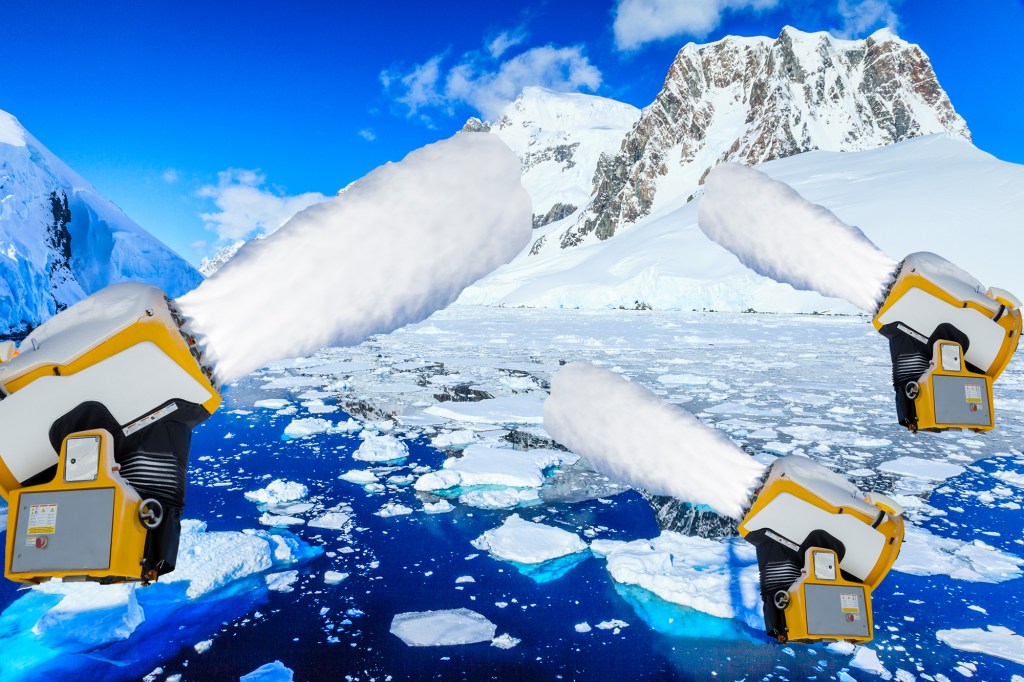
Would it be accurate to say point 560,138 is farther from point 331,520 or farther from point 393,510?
point 331,520

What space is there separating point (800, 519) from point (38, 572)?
1.39 m

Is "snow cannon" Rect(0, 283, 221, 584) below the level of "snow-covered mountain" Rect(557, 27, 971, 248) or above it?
below

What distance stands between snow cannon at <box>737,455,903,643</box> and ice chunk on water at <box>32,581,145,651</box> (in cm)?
272

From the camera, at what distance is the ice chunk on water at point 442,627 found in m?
2.37

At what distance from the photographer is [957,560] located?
290cm

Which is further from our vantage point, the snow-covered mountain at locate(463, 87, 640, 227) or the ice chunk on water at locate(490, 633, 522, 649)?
the snow-covered mountain at locate(463, 87, 640, 227)

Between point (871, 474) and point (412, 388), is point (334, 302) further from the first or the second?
point (412, 388)

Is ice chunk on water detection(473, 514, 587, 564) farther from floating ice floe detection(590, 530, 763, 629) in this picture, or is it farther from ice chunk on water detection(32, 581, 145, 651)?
ice chunk on water detection(32, 581, 145, 651)

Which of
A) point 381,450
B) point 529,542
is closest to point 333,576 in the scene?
point 529,542

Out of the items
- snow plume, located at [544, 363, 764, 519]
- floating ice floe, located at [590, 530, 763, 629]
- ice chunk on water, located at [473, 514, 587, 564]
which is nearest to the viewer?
snow plume, located at [544, 363, 764, 519]

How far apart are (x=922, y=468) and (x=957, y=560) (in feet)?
5.58

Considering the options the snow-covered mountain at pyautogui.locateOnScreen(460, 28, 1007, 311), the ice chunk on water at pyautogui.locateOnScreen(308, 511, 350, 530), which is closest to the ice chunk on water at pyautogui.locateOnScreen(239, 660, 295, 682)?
the ice chunk on water at pyautogui.locateOnScreen(308, 511, 350, 530)

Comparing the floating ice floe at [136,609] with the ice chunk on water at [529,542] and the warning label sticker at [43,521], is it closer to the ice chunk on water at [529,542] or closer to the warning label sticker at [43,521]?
the ice chunk on water at [529,542]

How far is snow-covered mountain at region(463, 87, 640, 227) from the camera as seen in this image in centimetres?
10662
